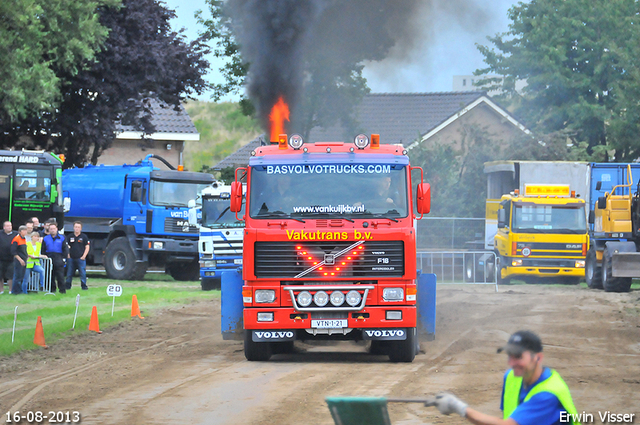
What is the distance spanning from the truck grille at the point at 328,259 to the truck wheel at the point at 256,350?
109 centimetres

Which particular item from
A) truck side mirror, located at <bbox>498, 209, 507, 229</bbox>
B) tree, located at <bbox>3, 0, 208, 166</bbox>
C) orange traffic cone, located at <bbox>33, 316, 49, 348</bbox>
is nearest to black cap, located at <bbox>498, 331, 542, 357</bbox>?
orange traffic cone, located at <bbox>33, 316, 49, 348</bbox>

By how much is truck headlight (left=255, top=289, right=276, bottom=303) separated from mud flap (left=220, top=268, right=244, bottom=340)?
92 centimetres

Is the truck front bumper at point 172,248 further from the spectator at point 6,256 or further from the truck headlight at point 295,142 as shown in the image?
→ the truck headlight at point 295,142

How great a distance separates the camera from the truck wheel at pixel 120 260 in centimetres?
2827

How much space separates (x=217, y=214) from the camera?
A: 80.8 feet

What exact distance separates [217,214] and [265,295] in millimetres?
12774

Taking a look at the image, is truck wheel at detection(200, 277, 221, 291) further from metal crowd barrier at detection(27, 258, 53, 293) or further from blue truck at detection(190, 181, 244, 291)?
metal crowd barrier at detection(27, 258, 53, 293)

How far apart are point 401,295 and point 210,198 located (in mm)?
13491

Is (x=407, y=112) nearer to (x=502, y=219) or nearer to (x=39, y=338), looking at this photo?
(x=502, y=219)

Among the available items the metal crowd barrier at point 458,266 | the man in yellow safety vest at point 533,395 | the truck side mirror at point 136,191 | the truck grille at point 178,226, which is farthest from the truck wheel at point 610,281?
the man in yellow safety vest at point 533,395

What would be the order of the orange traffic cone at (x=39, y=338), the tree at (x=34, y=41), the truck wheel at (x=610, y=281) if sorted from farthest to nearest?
the truck wheel at (x=610, y=281) < the tree at (x=34, y=41) < the orange traffic cone at (x=39, y=338)

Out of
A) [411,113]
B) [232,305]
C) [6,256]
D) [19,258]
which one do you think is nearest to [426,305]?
[232,305]

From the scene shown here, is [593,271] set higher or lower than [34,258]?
lower

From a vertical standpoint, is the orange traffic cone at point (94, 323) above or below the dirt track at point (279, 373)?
above
